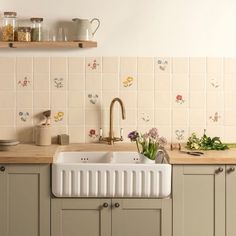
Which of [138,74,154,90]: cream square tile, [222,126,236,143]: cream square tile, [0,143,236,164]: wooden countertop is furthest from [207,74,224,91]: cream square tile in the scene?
[0,143,236,164]: wooden countertop

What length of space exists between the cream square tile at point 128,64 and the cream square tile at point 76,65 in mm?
284

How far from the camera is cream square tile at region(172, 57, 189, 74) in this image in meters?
3.89

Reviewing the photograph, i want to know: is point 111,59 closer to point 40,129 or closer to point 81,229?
point 40,129

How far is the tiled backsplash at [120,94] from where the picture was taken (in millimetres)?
3883

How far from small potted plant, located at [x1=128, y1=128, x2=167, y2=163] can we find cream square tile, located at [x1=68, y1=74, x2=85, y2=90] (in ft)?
1.89

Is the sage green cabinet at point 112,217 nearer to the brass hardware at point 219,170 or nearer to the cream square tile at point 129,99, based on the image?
the brass hardware at point 219,170

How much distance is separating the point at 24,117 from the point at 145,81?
0.92 metres

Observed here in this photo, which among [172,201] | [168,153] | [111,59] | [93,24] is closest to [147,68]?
[111,59]

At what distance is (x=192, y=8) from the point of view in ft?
12.7

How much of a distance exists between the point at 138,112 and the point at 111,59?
434 millimetres

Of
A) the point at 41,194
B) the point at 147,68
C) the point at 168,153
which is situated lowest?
the point at 41,194

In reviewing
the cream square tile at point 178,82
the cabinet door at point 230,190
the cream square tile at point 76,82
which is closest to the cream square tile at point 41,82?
the cream square tile at point 76,82

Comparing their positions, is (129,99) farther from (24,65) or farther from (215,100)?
(24,65)

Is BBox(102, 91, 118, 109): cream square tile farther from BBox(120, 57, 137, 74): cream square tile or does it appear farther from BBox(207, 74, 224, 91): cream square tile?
BBox(207, 74, 224, 91): cream square tile
